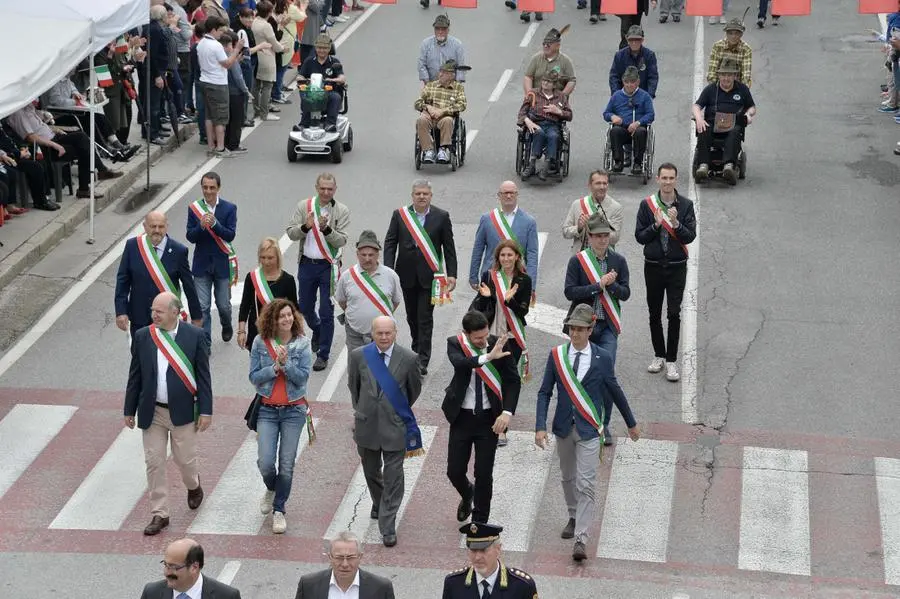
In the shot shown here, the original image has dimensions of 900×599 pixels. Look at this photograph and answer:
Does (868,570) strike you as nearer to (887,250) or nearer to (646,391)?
(646,391)

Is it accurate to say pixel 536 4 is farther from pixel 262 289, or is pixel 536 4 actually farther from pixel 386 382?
pixel 386 382

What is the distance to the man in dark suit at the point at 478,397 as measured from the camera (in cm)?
1211

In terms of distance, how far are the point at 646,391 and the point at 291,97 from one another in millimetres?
12646

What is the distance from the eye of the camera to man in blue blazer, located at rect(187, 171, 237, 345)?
633 inches

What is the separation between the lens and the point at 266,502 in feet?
43.3

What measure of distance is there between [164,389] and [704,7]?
13.7 m

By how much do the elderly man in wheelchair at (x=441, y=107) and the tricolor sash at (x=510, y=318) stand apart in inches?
318

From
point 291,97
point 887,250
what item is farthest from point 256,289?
point 291,97

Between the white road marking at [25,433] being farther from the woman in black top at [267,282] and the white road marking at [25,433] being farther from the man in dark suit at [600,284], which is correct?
the man in dark suit at [600,284]

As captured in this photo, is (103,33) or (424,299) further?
(103,33)

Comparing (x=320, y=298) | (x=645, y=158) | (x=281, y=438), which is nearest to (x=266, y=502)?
(x=281, y=438)

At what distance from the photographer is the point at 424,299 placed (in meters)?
15.7

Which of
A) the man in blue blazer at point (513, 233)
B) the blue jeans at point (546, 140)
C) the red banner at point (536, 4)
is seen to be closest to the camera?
the man in blue blazer at point (513, 233)

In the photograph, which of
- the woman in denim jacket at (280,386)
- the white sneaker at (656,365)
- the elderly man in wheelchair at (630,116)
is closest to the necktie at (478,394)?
the woman in denim jacket at (280,386)
